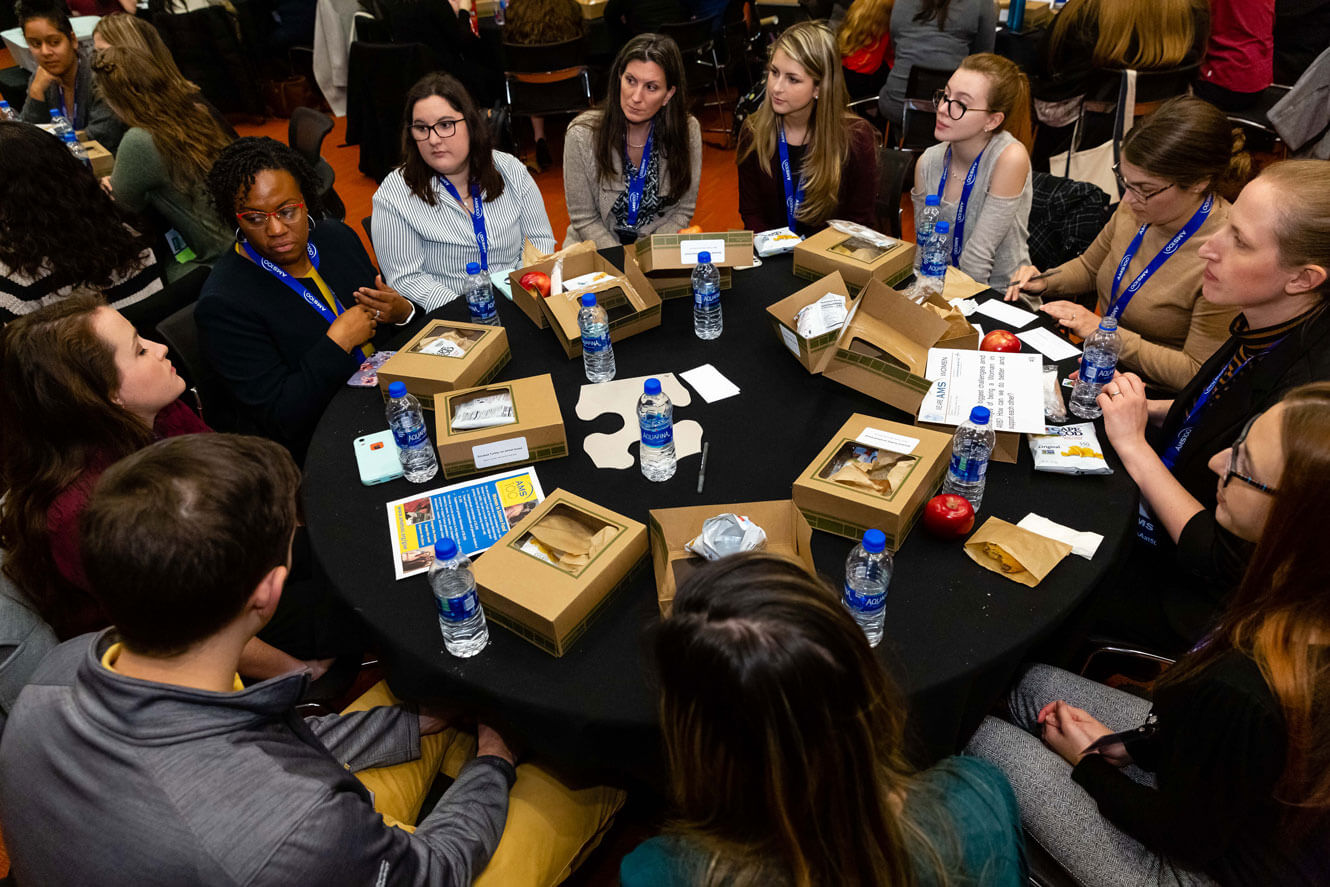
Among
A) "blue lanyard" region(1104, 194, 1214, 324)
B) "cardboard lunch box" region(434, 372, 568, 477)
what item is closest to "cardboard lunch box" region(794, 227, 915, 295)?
"blue lanyard" region(1104, 194, 1214, 324)

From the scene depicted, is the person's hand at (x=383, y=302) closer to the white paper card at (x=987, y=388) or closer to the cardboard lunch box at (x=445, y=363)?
the cardboard lunch box at (x=445, y=363)

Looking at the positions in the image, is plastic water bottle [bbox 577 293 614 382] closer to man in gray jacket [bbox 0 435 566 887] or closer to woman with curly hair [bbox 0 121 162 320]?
man in gray jacket [bbox 0 435 566 887]

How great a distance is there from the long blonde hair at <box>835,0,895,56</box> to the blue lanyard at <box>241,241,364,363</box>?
3.71 meters

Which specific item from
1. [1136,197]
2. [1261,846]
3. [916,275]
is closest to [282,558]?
[1261,846]

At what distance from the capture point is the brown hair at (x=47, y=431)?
176 centimetres

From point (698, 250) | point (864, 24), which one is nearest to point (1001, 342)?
point (698, 250)

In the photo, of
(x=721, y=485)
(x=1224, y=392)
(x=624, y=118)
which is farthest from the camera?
(x=624, y=118)

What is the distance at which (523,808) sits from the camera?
5.35 ft

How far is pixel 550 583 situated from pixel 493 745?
1.42 ft

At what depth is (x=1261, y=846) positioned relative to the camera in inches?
52.0

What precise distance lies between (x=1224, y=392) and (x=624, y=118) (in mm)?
2415

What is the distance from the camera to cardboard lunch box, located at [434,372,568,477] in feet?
6.37

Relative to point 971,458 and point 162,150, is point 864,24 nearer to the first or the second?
point 162,150

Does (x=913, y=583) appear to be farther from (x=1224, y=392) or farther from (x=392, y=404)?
(x=392, y=404)
